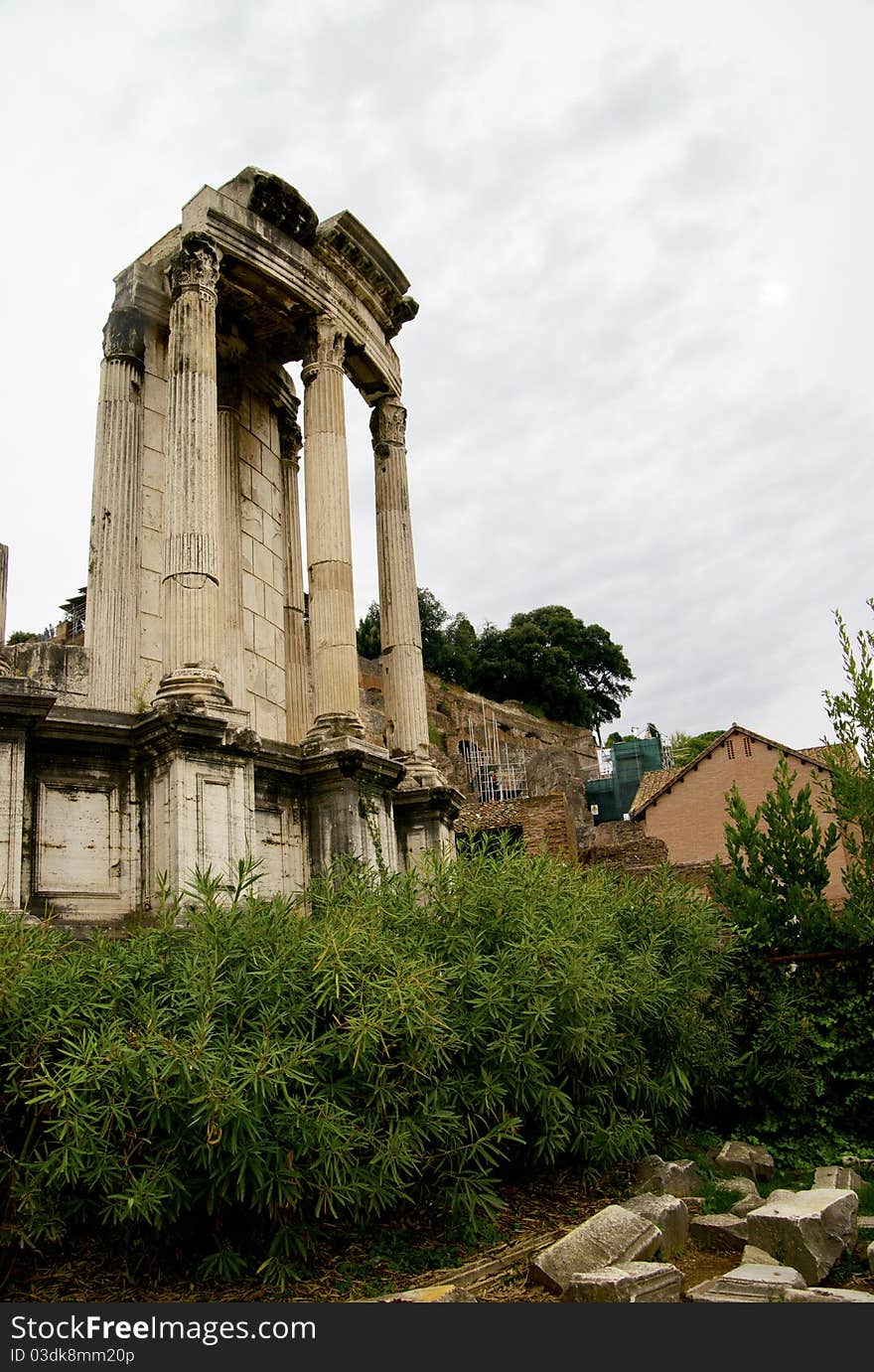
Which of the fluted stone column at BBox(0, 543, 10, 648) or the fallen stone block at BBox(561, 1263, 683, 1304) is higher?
the fluted stone column at BBox(0, 543, 10, 648)

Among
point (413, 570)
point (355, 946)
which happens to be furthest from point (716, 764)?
point (355, 946)

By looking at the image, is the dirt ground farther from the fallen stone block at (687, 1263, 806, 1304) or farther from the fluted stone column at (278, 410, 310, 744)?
the fluted stone column at (278, 410, 310, 744)

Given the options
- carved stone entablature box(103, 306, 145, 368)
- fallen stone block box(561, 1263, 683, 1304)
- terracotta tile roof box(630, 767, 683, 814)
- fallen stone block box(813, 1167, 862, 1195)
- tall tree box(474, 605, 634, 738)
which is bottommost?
fallen stone block box(813, 1167, 862, 1195)

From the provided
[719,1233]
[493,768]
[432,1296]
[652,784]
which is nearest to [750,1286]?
[719,1233]

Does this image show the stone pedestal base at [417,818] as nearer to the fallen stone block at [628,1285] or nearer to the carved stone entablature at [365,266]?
the carved stone entablature at [365,266]

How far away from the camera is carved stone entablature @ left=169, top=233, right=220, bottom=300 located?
1188 cm

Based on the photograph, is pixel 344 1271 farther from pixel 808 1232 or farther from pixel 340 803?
pixel 340 803

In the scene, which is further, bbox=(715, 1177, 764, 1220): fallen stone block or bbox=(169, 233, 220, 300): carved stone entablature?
bbox=(169, 233, 220, 300): carved stone entablature

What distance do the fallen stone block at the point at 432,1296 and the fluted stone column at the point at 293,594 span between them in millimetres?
9658

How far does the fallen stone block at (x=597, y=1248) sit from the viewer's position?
17.3 ft

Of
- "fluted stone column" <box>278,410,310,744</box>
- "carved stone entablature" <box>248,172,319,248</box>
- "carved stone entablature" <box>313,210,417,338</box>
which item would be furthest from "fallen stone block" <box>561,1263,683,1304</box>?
"carved stone entablature" <box>313,210,417,338</box>

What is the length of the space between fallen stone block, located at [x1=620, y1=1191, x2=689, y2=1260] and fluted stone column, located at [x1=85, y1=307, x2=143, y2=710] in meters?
7.42

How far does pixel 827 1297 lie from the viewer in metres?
4.93

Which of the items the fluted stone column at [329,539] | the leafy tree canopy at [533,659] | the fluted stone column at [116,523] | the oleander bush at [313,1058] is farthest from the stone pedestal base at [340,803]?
the leafy tree canopy at [533,659]
